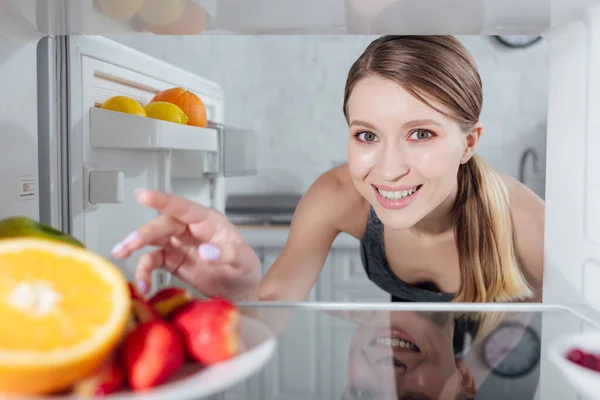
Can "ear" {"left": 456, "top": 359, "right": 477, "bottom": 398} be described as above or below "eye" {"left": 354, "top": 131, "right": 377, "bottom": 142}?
below

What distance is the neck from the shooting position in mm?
1698

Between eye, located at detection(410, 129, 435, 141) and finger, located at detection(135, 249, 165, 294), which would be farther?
eye, located at detection(410, 129, 435, 141)

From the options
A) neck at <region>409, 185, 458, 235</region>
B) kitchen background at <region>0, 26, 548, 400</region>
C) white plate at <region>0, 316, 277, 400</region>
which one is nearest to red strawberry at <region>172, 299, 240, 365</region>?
white plate at <region>0, 316, 277, 400</region>

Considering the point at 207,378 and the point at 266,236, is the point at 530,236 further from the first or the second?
the point at 207,378

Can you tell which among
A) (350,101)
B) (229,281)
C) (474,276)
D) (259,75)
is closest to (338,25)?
(229,281)

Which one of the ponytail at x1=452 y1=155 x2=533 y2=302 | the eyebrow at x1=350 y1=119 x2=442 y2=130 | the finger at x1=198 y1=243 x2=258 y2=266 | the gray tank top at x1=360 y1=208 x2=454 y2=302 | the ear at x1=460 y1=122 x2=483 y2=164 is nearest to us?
the finger at x1=198 y1=243 x2=258 y2=266

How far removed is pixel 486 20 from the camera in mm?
708

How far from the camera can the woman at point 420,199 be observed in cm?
146

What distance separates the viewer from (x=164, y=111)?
3.59 feet

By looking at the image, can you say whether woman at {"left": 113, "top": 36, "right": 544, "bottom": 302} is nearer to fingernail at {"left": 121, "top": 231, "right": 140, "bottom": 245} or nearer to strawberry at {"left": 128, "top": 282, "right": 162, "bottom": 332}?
fingernail at {"left": 121, "top": 231, "right": 140, "bottom": 245}

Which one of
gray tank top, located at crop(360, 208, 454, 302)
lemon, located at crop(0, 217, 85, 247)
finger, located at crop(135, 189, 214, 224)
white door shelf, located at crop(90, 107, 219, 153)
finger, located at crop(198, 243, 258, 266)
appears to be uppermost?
white door shelf, located at crop(90, 107, 219, 153)

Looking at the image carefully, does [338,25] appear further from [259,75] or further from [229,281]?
[259,75]

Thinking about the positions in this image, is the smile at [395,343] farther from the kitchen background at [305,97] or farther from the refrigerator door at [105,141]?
the kitchen background at [305,97]

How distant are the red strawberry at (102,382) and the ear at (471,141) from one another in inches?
48.7
